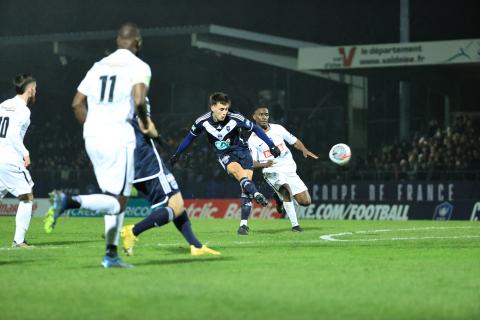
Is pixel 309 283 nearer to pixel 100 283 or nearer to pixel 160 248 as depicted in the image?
pixel 100 283

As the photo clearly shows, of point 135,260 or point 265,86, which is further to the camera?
point 265,86

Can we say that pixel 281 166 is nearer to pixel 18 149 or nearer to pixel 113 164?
pixel 18 149

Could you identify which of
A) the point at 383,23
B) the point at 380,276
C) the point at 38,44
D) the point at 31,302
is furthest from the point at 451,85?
the point at 31,302

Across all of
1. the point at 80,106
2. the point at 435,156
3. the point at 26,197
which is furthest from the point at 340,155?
the point at 435,156

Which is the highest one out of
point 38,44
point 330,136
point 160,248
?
point 38,44

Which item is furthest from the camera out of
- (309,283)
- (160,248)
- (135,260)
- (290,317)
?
(160,248)

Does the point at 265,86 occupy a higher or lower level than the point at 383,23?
lower

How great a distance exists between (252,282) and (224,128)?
7651 millimetres

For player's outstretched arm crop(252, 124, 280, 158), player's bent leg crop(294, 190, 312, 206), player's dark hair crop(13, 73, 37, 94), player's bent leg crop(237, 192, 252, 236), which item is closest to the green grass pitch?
player's dark hair crop(13, 73, 37, 94)

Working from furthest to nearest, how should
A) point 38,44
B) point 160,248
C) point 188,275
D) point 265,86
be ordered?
point 265,86, point 38,44, point 160,248, point 188,275

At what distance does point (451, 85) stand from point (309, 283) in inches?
1237

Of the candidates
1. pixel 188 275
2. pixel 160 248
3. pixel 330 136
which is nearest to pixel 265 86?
pixel 330 136

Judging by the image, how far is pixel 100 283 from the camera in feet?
27.6

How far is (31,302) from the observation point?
7.31 m
